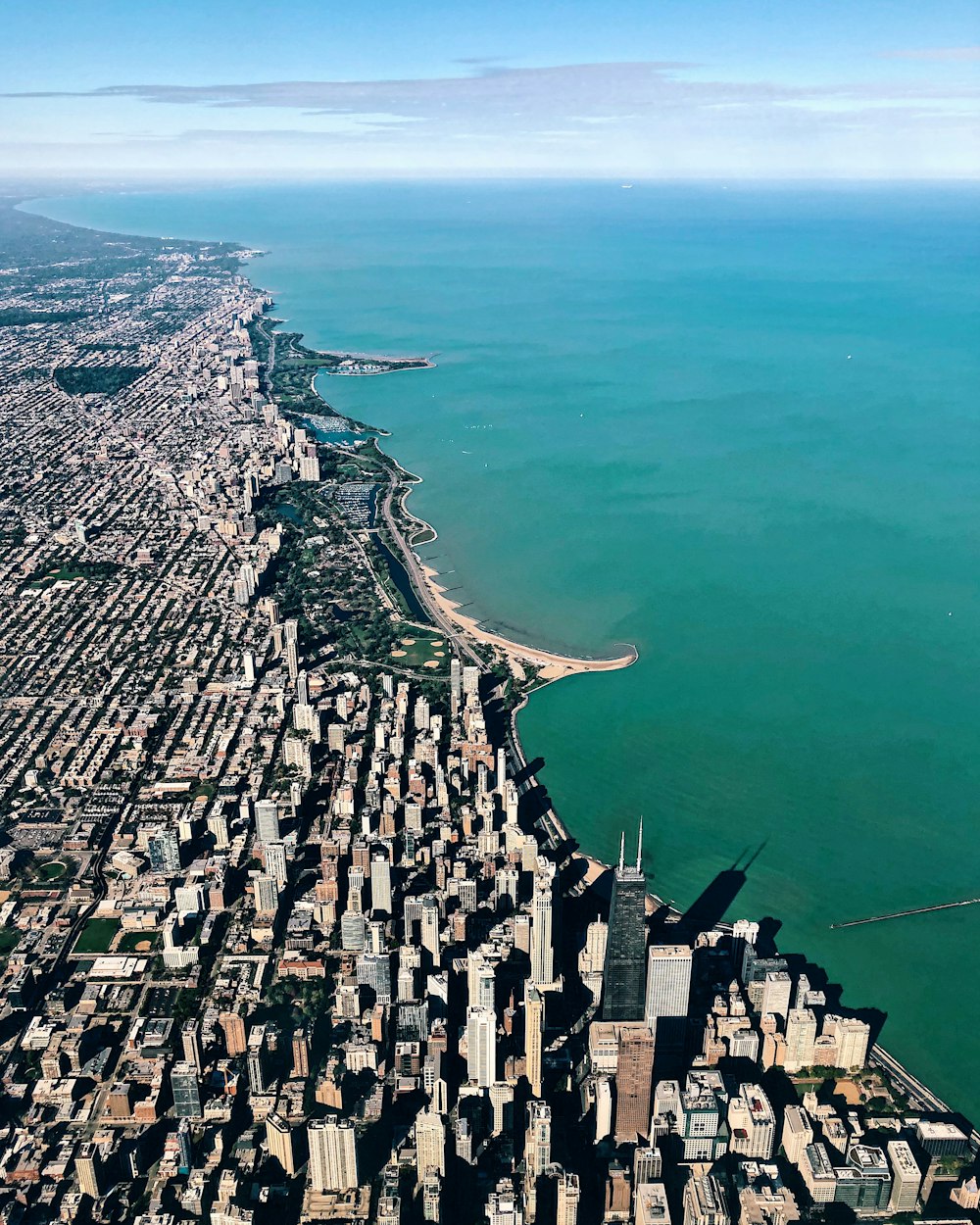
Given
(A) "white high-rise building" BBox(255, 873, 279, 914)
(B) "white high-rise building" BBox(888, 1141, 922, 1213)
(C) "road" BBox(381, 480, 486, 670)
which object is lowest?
(B) "white high-rise building" BBox(888, 1141, 922, 1213)

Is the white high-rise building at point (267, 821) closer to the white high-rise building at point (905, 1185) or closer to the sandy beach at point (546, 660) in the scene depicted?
the sandy beach at point (546, 660)

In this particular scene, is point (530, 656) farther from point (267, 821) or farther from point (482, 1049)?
point (482, 1049)

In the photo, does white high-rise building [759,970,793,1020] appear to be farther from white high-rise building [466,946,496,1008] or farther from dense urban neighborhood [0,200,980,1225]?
white high-rise building [466,946,496,1008]

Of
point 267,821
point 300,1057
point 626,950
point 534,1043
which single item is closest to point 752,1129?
point 626,950

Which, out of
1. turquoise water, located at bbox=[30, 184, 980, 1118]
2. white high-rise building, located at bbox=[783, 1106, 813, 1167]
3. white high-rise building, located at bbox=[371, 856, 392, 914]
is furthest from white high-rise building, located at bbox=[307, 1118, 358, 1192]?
turquoise water, located at bbox=[30, 184, 980, 1118]

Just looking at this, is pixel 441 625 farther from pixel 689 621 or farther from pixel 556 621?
pixel 689 621
